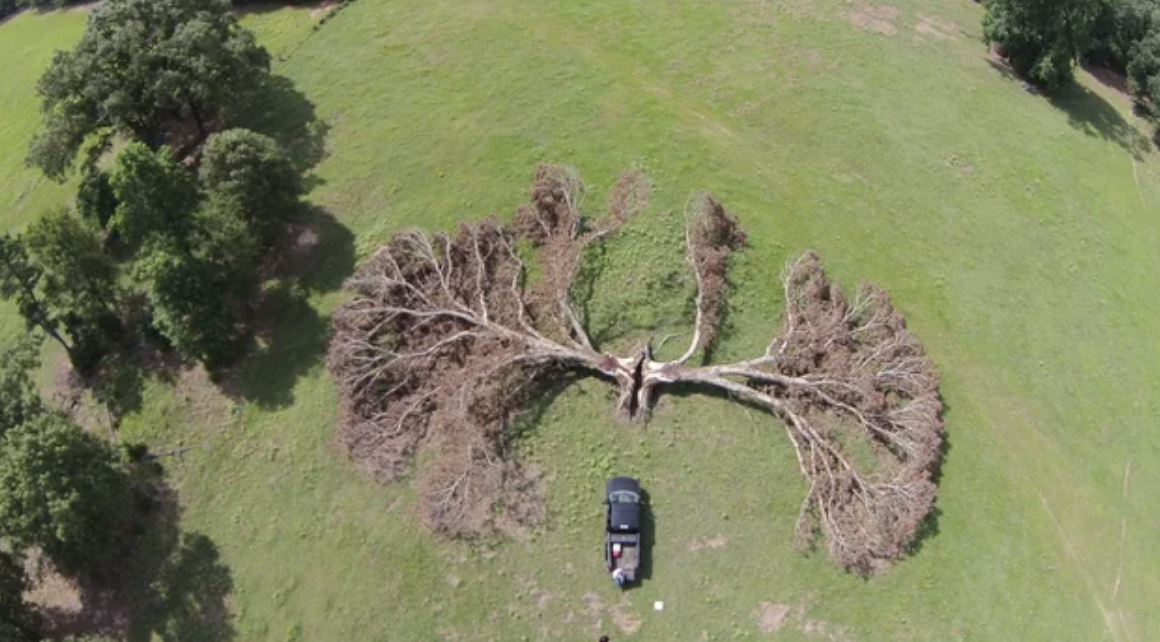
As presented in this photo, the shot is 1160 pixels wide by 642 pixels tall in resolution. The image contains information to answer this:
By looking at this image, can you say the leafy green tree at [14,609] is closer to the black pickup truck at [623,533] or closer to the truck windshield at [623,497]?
the black pickup truck at [623,533]

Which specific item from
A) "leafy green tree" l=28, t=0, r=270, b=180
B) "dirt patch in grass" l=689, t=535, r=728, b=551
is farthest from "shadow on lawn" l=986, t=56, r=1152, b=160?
"leafy green tree" l=28, t=0, r=270, b=180

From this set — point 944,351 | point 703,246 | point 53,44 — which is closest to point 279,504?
point 703,246

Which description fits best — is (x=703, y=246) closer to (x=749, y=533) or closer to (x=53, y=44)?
(x=749, y=533)

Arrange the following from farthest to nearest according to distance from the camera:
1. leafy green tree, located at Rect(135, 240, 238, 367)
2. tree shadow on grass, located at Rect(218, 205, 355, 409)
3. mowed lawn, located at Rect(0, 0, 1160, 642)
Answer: tree shadow on grass, located at Rect(218, 205, 355, 409) → leafy green tree, located at Rect(135, 240, 238, 367) → mowed lawn, located at Rect(0, 0, 1160, 642)

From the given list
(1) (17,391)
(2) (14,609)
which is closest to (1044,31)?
(1) (17,391)

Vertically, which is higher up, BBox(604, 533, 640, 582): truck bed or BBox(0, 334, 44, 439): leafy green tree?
BBox(0, 334, 44, 439): leafy green tree

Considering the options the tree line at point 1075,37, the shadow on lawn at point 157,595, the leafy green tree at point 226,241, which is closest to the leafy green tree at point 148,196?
the leafy green tree at point 226,241

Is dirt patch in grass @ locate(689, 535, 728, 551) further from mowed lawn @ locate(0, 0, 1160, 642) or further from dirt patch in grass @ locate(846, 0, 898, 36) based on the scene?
dirt patch in grass @ locate(846, 0, 898, 36)
